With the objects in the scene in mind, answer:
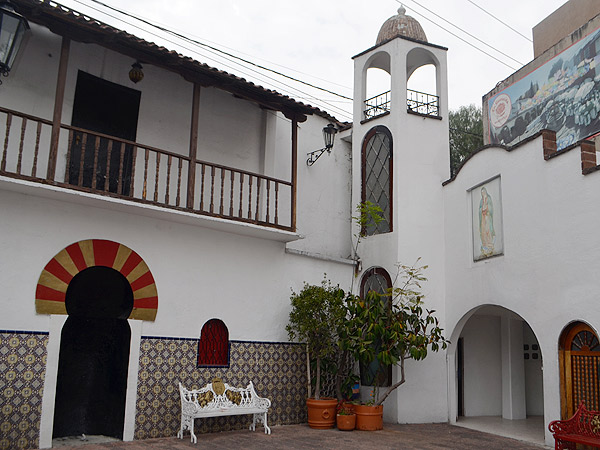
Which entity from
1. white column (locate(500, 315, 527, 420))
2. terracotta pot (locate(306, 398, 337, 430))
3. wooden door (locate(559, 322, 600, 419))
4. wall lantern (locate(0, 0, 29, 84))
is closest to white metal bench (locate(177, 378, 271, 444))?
terracotta pot (locate(306, 398, 337, 430))

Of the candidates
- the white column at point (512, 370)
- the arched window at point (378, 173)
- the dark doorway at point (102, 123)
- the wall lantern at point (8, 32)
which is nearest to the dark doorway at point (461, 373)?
the white column at point (512, 370)

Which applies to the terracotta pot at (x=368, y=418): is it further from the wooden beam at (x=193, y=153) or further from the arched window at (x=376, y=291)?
the wooden beam at (x=193, y=153)

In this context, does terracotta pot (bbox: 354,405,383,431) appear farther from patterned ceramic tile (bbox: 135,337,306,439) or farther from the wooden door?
the wooden door

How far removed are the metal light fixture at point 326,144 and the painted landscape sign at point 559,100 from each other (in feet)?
23.4

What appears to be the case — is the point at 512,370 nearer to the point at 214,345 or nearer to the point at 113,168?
the point at 214,345

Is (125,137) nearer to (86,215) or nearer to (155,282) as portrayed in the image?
(86,215)

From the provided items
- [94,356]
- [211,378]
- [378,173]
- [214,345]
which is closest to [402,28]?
[378,173]

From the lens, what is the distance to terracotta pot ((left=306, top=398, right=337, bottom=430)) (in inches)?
412

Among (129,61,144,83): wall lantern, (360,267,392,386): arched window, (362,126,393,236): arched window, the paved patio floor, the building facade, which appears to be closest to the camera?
the building facade

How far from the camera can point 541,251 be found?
9.34 meters

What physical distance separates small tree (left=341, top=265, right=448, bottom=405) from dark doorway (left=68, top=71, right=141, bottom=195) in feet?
14.9

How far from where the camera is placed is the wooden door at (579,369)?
8297 millimetres

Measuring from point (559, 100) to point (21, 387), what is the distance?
584 inches

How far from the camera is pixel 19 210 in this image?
8367 mm
